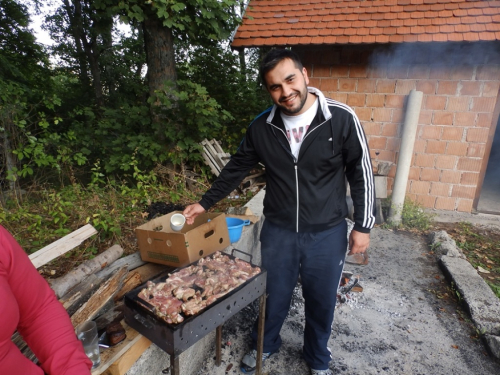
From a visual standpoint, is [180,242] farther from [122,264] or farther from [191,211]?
[122,264]

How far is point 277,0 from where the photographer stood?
6.93m

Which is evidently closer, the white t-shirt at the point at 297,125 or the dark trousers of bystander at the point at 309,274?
the white t-shirt at the point at 297,125

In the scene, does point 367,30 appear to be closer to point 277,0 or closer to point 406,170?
point 277,0

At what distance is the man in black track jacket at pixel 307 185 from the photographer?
232 cm

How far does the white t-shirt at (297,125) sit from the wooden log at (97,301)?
1671mm

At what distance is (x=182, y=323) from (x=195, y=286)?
1.65 ft

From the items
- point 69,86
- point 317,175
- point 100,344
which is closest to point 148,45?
point 317,175

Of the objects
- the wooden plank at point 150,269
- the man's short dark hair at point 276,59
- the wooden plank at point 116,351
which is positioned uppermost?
the man's short dark hair at point 276,59

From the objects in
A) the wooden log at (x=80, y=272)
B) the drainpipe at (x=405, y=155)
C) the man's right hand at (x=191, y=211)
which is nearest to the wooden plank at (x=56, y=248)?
the wooden log at (x=80, y=272)

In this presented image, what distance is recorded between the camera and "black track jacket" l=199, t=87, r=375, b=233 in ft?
7.67

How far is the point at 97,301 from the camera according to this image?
86.6 inches

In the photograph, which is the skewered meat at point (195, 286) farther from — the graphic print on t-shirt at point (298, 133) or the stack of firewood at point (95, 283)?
the graphic print on t-shirt at point (298, 133)

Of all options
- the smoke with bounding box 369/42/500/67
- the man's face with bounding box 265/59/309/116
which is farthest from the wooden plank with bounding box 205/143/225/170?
the man's face with bounding box 265/59/309/116

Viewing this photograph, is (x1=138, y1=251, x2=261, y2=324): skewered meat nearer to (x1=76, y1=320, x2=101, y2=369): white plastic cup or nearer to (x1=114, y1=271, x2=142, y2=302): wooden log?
(x1=76, y1=320, x2=101, y2=369): white plastic cup
